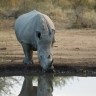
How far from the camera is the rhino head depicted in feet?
41.4

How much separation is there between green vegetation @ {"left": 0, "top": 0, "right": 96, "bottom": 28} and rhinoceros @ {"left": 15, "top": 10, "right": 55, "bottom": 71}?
491 inches

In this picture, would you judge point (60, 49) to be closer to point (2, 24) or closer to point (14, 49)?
point (14, 49)

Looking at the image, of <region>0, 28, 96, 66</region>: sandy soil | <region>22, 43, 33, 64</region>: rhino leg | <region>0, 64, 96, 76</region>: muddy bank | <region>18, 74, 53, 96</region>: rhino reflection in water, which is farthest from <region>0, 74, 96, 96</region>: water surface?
<region>0, 28, 96, 66</region>: sandy soil

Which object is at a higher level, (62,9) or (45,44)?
(45,44)

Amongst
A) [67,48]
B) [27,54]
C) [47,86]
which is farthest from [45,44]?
[67,48]

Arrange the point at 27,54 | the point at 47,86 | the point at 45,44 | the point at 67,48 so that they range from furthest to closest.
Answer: the point at 67,48 → the point at 27,54 → the point at 45,44 → the point at 47,86

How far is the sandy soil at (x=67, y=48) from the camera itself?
14.9 meters

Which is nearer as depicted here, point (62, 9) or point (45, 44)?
point (45, 44)

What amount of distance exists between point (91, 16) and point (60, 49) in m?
10.2

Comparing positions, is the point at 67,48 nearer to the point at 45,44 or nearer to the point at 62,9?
the point at 45,44

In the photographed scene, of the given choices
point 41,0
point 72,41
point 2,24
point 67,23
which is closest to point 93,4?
point 41,0

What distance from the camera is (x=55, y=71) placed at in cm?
1311

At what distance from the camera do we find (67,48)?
18312 millimetres

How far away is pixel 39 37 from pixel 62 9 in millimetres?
18708
